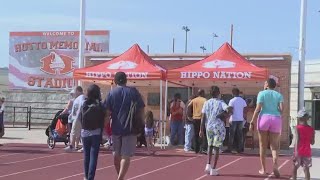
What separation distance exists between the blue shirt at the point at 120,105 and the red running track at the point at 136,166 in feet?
6.97

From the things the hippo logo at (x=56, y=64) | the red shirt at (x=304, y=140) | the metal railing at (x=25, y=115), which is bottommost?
the metal railing at (x=25, y=115)

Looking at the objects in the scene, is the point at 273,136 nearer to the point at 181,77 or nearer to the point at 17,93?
the point at 181,77

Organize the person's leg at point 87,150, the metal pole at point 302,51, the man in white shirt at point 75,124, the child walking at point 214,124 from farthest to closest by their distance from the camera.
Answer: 1. the metal pole at point 302,51
2. the man in white shirt at point 75,124
3. the child walking at point 214,124
4. the person's leg at point 87,150

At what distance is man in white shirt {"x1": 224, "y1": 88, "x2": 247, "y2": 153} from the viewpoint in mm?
16812

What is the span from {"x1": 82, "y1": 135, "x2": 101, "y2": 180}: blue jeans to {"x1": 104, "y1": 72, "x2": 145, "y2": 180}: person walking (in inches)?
20.7

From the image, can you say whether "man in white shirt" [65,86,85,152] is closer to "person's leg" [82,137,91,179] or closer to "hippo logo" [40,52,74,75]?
"person's leg" [82,137,91,179]

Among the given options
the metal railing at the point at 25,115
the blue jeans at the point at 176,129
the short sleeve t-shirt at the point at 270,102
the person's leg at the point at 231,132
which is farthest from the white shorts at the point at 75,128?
the metal railing at the point at 25,115

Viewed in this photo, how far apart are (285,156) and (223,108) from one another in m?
5.54

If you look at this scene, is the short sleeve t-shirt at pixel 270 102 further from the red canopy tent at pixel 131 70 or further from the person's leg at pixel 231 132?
the red canopy tent at pixel 131 70

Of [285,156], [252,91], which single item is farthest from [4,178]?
[252,91]

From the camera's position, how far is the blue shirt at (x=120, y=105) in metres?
9.37

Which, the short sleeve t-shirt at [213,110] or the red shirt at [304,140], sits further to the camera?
the short sleeve t-shirt at [213,110]

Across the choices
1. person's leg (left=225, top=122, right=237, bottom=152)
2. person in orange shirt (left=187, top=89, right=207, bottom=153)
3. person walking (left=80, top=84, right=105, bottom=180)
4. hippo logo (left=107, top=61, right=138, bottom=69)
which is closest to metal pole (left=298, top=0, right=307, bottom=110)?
person's leg (left=225, top=122, right=237, bottom=152)

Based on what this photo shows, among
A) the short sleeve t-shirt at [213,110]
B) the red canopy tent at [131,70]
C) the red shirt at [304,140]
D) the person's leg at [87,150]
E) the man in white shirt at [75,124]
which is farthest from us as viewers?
the red canopy tent at [131,70]
